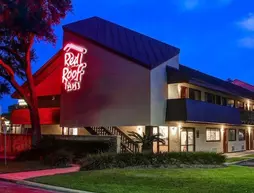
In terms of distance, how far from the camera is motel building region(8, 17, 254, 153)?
28062 millimetres

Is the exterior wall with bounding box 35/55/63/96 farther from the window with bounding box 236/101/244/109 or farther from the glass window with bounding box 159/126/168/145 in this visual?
the window with bounding box 236/101/244/109

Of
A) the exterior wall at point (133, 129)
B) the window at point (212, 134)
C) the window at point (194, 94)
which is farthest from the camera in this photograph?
the window at point (212, 134)

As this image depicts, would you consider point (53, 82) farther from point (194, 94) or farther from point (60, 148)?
point (194, 94)

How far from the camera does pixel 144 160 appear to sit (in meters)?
20.8

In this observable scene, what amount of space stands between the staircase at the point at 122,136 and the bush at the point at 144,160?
4231 millimetres

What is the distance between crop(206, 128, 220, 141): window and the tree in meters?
16.4

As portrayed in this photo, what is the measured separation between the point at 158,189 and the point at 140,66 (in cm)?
1574

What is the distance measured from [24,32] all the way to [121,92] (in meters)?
8.30

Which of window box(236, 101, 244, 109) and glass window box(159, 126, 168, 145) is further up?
window box(236, 101, 244, 109)

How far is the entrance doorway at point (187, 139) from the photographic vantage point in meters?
32.4

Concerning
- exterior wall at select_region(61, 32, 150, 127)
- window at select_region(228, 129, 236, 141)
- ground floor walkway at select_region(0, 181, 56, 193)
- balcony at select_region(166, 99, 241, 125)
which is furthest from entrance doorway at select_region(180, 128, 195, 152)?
ground floor walkway at select_region(0, 181, 56, 193)

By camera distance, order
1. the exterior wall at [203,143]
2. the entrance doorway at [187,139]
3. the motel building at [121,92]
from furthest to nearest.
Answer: the exterior wall at [203,143], the entrance doorway at [187,139], the motel building at [121,92]

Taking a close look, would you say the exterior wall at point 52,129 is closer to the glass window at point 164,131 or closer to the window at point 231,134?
the glass window at point 164,131

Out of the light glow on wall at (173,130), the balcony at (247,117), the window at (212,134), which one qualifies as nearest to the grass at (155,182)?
the light glow on wall at (173,130)
